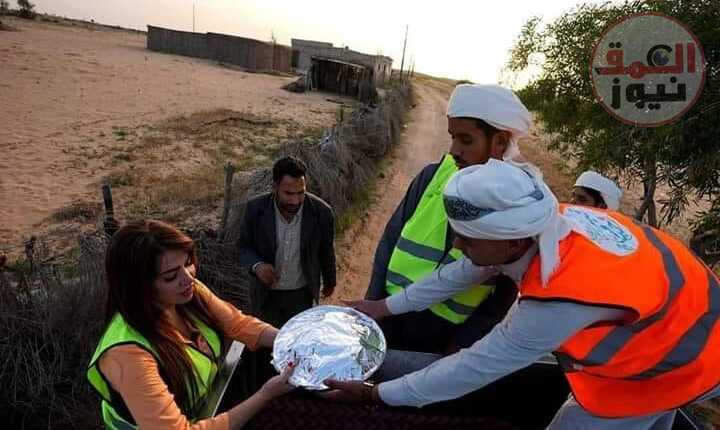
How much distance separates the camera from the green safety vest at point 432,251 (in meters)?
1.99

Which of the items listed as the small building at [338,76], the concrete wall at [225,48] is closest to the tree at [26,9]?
the concrete wall at [225,48]

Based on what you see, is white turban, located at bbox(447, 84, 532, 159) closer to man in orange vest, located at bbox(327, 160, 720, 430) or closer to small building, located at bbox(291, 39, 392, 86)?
man in orange vest, located at bbox(327, 160, 720, 430)

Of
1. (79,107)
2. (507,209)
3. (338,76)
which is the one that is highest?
(338,76)

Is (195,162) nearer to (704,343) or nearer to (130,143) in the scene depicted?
(130,143)

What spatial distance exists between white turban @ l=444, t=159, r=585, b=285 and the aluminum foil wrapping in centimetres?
69

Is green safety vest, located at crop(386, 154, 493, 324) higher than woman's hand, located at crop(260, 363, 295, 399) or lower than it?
higher

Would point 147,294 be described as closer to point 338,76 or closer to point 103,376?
point 103,376

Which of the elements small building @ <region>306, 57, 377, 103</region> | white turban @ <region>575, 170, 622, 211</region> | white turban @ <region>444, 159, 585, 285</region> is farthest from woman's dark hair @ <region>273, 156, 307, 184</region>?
small building @ <region>306, 57, 377, 103</region>

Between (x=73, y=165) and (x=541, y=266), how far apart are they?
9554mm

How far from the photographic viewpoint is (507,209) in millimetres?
1178

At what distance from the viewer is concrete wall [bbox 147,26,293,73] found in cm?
3356

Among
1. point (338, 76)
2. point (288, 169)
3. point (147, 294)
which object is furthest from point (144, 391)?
point (338, 76)

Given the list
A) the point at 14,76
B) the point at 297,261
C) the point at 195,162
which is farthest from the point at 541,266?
the point at 14,76

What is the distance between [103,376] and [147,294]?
27 cm
